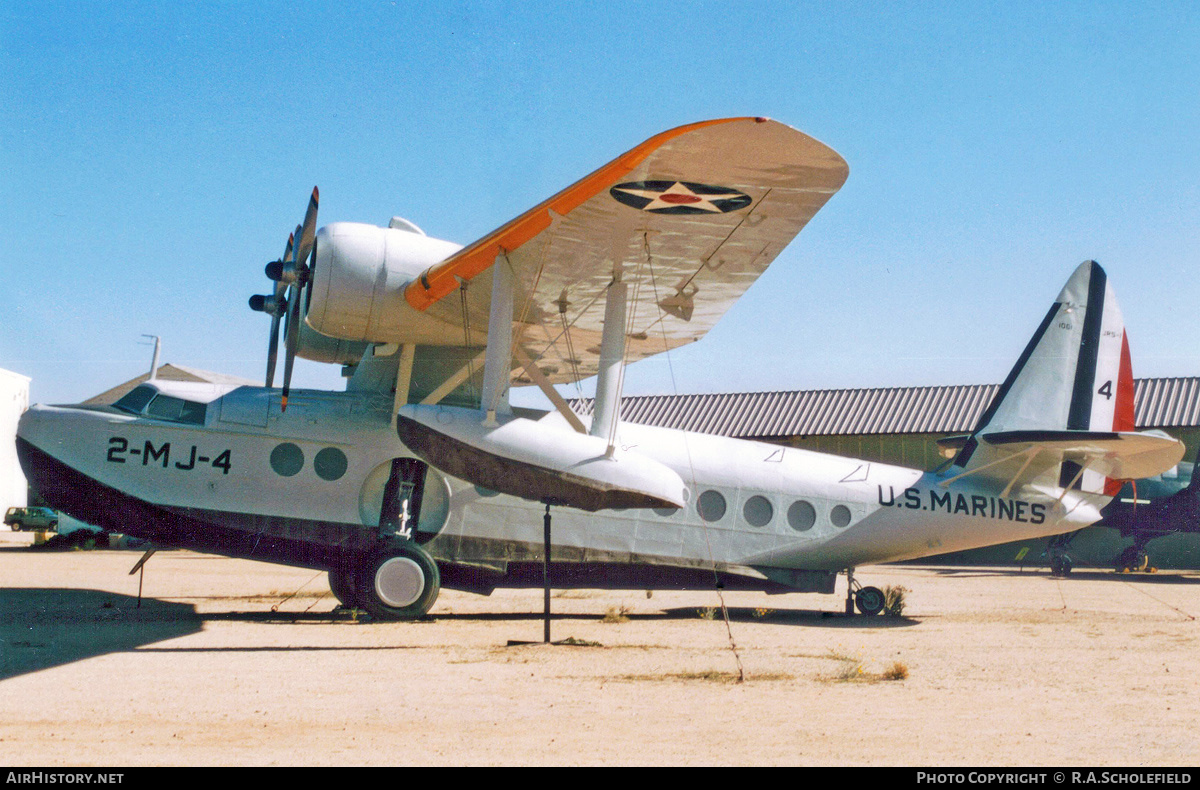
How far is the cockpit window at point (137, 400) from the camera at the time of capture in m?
11.3

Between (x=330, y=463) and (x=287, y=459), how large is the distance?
51 centimetres

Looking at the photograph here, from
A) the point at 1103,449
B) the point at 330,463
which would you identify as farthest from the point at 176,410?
the point at 1103,449

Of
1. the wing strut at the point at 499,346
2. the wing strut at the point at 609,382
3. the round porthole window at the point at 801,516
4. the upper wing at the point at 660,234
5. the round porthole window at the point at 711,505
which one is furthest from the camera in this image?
the round porthole window at the point at 801,516

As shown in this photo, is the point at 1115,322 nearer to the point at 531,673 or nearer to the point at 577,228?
the point at 577,228

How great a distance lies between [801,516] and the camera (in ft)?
42.7

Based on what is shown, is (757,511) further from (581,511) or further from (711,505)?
(581,511)

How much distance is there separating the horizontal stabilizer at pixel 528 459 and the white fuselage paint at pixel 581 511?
8.00ft

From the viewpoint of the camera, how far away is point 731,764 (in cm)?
476

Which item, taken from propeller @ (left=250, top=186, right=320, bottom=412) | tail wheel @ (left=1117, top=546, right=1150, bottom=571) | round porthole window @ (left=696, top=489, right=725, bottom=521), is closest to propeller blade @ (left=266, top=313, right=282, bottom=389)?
propeller @ (left=250, top=186, right=320, bottom=412)

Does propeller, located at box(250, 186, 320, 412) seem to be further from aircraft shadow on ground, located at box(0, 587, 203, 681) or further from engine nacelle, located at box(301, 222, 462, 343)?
aircraft shadow on ground, located at box(0, 587, 203, 681)

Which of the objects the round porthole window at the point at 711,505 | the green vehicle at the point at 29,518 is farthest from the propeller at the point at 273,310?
the green vehicle at the point at 29,518

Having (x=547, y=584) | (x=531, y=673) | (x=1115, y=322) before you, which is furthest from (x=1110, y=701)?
(x=1115, y=322)

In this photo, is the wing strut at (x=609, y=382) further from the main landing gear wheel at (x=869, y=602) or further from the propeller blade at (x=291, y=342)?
the main landing gear wheel at (x=869, y=602)
